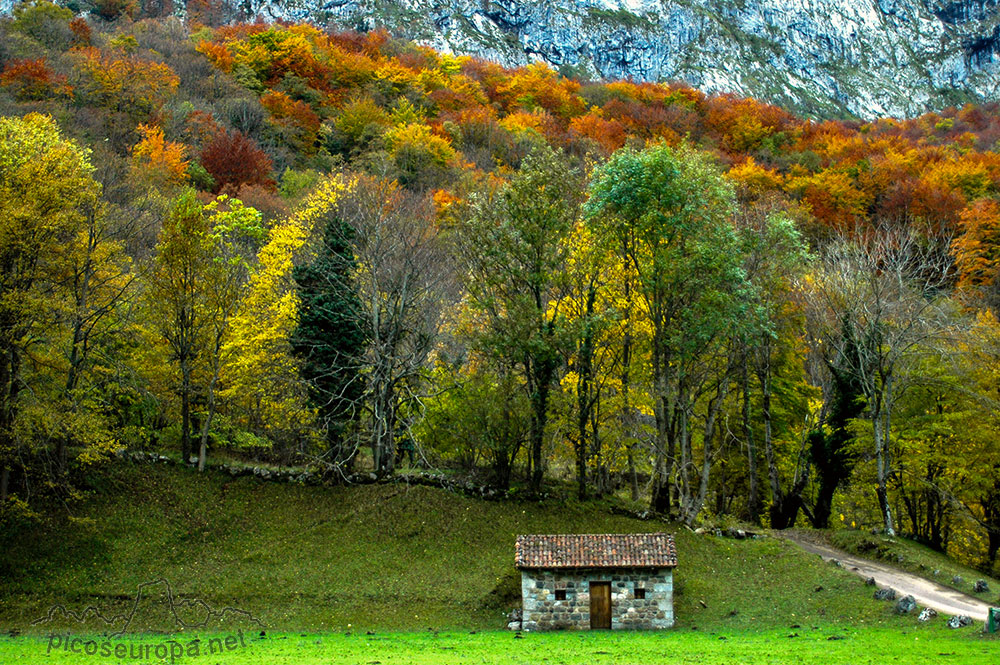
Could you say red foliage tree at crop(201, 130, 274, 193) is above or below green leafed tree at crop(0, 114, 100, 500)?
above

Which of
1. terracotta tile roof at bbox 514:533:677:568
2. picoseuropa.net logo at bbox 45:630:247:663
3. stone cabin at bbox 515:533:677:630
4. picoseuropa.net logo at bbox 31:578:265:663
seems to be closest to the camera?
picoseuropa.net logo at bbox 45:630:247:663

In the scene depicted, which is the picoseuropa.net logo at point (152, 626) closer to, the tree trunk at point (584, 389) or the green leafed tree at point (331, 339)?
the green leafed tree at point (331, 339)

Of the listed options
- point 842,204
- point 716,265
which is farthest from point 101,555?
point 842,204

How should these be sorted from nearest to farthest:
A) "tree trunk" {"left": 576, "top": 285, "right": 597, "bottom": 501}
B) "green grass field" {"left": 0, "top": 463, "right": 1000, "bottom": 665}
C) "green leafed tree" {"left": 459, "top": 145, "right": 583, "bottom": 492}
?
"green grass field" {"left": 0, "top": 463, "right": 1000, "bottom": 665}, "green leafed tree" {"left": 459, "top": 145, "right": 583, "bottom": 492}, "tree trunk" {"left": 576, "top": 285, "right": 597, "bottom": 501}

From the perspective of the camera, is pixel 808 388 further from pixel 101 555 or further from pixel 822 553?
pixel 101 555

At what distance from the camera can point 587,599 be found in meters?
26.5

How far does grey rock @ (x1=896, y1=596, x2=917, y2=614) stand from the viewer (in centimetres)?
2532

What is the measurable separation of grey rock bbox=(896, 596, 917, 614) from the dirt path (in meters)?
0.53

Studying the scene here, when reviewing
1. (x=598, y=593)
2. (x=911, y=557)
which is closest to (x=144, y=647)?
(x=598, y=593)

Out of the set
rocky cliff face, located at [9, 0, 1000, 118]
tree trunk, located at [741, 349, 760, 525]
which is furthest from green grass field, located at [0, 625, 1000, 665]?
rocky cliff face, located at [9, 0, 1000, 118]

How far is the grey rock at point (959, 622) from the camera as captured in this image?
23219 mm

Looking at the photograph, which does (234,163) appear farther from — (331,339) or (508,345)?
(508,345)

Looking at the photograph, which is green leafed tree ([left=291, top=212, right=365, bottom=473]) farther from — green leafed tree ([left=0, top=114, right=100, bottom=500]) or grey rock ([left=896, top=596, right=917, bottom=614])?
grey rock ([left=896, top=596, right=917, bottom=614])

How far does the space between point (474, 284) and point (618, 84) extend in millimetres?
110352
